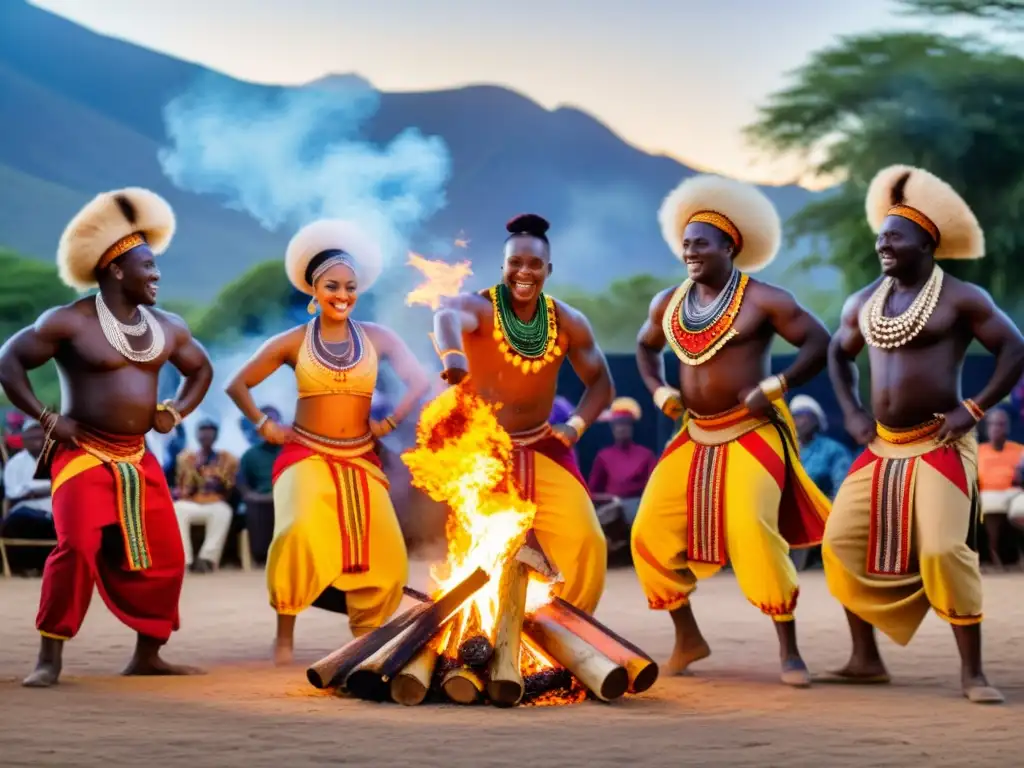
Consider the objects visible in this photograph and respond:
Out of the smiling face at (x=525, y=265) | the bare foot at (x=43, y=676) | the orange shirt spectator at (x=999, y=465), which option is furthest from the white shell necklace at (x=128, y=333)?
the orange shirt spectator at (x=999, y=465)

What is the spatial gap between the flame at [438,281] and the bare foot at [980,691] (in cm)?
293

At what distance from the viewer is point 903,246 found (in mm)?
7199

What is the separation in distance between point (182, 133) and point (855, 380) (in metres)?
23.5

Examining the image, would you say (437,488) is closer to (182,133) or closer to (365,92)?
(365,92)

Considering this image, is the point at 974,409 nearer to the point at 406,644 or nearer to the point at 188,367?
the point at 406,644

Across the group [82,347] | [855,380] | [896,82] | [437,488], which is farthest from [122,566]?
[896,82]

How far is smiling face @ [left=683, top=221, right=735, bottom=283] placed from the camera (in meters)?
7.74

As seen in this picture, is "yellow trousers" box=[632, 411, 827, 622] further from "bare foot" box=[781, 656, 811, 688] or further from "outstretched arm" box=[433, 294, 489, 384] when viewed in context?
"outstretched arm" box=[433, 294, 489, 384]

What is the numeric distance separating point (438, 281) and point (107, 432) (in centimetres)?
170

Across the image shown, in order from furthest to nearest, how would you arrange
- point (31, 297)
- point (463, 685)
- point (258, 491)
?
1. point (31, 297)
2. point (258, 491)
3. point (463, 685)

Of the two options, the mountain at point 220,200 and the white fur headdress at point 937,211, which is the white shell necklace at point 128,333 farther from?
the mountain at point 220,200

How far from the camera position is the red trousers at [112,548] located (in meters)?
7.31

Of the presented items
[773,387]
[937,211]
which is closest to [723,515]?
[773,387]

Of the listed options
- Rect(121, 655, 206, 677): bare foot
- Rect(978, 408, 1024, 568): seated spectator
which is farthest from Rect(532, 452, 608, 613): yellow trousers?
Rect(978, 408, 1024, 568): seated spectator
